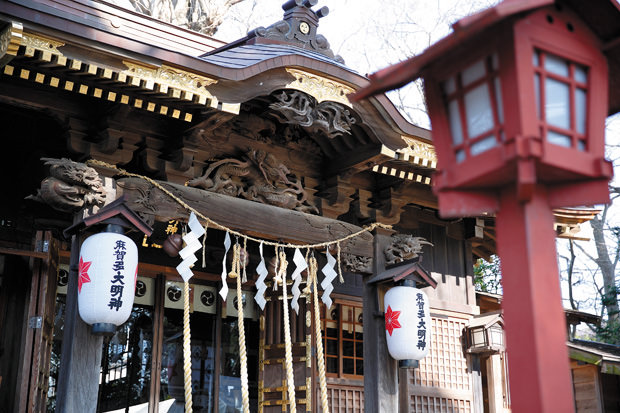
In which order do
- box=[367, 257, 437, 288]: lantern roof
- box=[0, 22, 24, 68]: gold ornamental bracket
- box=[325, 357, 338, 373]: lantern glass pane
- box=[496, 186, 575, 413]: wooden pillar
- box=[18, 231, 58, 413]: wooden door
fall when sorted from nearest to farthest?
box=[496, 186, 575, 413]: wooden pillar, box=[0, 22, 24, 68]: gold ornamental bracket, box=[18, 231, 58, 413]: wooden door, box=[367, 257, 437, 288]: lantern roof, box=[325, 357, 338, 373]: lantern glass pane

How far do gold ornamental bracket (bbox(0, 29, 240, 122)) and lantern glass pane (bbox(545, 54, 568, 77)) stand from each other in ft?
11.6

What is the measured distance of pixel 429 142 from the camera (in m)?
7.27

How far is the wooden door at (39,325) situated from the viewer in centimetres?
631

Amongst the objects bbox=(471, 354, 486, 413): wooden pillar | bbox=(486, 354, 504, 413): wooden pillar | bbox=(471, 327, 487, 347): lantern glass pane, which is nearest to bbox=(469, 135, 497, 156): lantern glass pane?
bbox=(471, 327, 487, 347): lantern glass pane

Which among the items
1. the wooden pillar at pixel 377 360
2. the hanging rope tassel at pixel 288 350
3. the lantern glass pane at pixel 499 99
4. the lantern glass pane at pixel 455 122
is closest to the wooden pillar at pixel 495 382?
the wooden pillar at pixel 377 360

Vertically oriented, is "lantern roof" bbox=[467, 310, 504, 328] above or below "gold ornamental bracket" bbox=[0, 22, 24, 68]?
below

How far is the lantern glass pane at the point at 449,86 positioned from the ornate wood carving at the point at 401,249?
467cm

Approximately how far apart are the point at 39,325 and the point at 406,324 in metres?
3.76

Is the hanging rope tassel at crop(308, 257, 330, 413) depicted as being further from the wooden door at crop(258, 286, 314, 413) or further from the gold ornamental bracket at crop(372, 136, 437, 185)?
the gold ornamental bracket at crop(372, 136, 437, 185)

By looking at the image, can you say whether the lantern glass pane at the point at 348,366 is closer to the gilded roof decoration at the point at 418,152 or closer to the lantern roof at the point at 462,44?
the gilded roof decoration at the point at 418,152

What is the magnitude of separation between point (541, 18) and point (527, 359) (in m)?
1.48

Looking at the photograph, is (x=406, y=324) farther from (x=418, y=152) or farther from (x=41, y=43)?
(x=41, y=43)

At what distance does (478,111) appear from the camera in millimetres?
3051

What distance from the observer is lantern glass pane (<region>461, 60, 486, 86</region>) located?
3.03 meters
